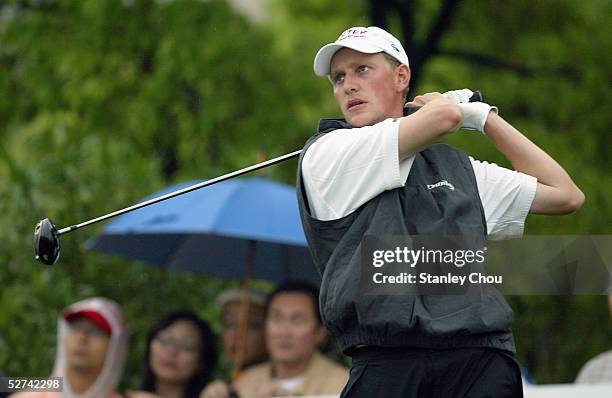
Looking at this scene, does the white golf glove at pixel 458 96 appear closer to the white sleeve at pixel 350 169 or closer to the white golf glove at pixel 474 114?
the white golf glove at pixel 474 114

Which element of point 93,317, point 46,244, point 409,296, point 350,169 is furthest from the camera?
point 93,317

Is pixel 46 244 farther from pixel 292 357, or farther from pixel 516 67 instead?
pixel 516 67

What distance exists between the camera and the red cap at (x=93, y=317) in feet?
18.4

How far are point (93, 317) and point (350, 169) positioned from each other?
2497mm

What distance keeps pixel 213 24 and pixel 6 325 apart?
3.87 m

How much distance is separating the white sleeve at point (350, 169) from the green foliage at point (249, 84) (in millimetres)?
5906

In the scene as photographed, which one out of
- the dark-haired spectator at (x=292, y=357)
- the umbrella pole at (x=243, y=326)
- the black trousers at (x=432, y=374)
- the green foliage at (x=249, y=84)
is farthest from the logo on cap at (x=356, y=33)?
the green foliage at (x=249, y=84)

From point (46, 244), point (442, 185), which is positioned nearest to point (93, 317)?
point (46, 244)

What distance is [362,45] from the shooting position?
3.74 m

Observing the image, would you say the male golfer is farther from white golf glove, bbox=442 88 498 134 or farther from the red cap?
the red cap

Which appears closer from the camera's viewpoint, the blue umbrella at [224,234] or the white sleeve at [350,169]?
the white sleeve at [350,169]

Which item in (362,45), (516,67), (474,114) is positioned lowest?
(474,114)

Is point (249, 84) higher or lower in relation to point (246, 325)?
higher

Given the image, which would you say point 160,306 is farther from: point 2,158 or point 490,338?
point 490,338
